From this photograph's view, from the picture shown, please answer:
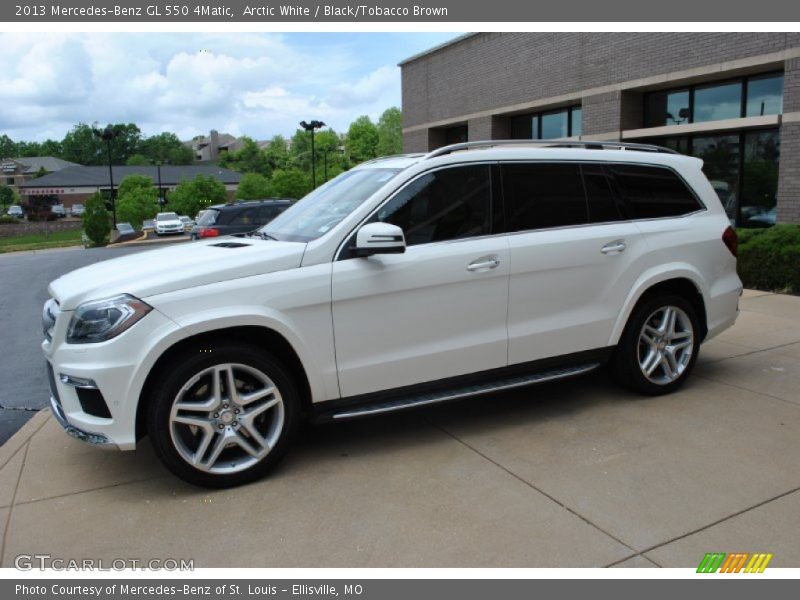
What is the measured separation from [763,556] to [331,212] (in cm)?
306

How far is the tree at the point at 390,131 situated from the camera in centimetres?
8562

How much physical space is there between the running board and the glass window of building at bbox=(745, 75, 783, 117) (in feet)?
29.6

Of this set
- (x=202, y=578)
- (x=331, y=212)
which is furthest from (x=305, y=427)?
(x=202, y=578)

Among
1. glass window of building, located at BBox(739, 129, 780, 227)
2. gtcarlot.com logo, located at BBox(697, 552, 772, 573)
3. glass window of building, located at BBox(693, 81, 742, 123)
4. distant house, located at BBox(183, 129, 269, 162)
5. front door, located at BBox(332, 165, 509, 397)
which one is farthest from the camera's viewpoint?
distant house, located at BBox(183, 129, 269, 162)

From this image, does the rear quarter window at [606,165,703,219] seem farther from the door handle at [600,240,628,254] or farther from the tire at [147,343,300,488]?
the tire at [147,343,300,488]

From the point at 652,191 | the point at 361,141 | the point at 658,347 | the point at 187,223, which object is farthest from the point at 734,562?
the point at 361,141

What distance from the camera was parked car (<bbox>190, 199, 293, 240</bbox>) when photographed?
18312 mm

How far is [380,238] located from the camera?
3.80 m

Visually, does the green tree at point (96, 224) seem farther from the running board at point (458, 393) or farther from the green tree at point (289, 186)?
the running board at point (458, 393)

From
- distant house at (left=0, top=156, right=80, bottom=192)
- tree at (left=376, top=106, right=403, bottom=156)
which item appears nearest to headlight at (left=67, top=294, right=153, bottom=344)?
tree at (left=376, top=106, right=403, bottom=156)

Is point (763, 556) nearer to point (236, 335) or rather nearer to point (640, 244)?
point (640, 244)

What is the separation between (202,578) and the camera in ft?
9.83

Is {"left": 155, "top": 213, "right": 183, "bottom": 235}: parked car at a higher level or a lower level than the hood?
lower

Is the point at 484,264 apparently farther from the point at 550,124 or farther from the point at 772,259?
the point at 550,124
